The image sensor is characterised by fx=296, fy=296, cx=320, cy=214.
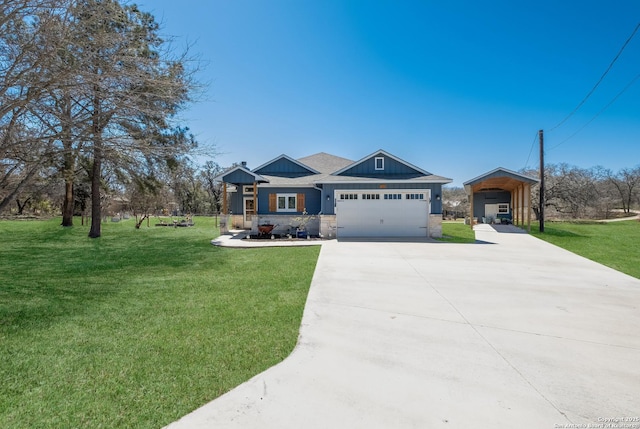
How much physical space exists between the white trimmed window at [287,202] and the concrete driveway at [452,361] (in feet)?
36.4

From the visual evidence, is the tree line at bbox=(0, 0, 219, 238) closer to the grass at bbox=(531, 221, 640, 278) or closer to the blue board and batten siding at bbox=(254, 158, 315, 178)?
the blue board and batten siding at bbox=(254, 158, 315, 178)

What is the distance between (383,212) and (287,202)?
5550 millimetres

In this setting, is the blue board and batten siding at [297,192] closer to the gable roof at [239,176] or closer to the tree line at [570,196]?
the gable roof at [239,176]

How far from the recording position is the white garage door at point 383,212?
15539mm

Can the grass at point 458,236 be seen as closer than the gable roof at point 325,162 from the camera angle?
Yes

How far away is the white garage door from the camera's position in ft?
51.0

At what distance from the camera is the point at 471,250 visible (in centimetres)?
Answer: 1136

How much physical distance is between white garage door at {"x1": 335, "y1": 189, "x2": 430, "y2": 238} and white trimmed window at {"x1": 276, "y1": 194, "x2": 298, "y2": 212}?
298 centimetres

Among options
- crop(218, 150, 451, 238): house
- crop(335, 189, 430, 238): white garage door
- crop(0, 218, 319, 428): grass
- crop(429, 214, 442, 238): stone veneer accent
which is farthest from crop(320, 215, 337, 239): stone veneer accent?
crop(0, 218, 319, 428): grass

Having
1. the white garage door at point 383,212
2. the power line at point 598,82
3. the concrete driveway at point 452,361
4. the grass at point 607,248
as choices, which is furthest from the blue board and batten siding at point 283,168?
the power line at point 598,82

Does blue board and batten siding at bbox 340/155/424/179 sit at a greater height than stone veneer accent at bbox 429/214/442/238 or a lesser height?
greater

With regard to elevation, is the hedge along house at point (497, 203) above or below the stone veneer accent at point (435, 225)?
above

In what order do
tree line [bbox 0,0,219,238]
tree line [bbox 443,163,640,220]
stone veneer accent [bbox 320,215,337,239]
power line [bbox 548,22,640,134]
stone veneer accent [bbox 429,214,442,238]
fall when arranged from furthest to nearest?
tree line [bbox 443,163,640,220], stone veneer accent [bbox 320,215,337,239], stone veneer accent [bbox 429,214,442,238], power line [bbox 548,22,640,134], tree line [bbox 0,0,219,238]

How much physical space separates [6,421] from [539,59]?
19358mm
